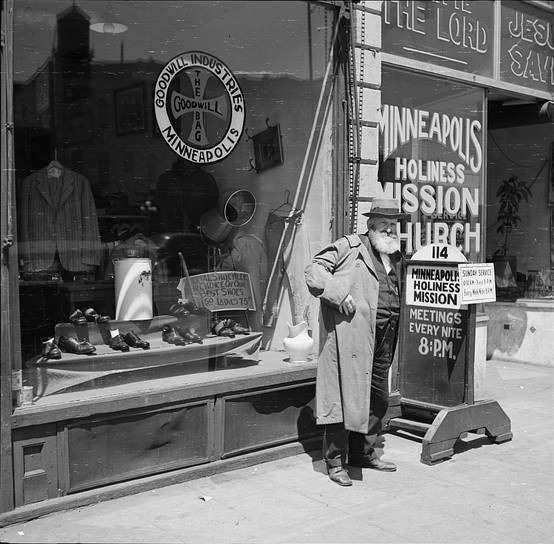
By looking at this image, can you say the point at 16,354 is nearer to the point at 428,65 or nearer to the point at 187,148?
the point at 187,148

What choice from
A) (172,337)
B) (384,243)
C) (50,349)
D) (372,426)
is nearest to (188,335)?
(172,337)

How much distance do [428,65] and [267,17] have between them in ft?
5.82

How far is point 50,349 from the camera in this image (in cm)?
479

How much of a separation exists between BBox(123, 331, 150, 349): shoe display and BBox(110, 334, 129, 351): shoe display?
34 mm

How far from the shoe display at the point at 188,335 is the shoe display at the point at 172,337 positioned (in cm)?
3

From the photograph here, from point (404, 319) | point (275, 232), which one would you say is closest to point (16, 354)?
point (275, 232)

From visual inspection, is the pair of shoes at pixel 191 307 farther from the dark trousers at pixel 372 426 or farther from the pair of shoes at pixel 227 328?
the dark trousers at pixel 372 426

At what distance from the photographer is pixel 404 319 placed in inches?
233

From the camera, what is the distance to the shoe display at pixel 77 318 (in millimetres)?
5117

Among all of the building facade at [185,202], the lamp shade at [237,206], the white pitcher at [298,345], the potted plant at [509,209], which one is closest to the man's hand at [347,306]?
the building facade at [185,202]

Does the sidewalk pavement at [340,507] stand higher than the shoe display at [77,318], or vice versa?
the shoe display at [77,318]

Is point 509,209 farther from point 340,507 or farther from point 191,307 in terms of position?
point 340,507

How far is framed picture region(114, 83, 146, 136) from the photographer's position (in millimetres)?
5570

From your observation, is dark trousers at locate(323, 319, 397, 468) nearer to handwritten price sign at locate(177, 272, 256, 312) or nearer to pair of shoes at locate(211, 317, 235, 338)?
pair of shoes at locate(211, 317, 235, 338)
